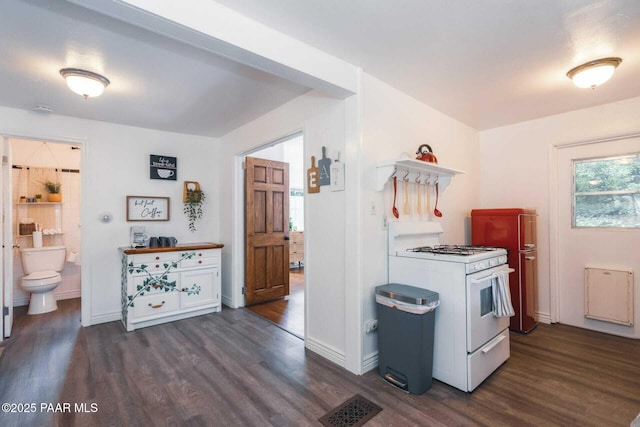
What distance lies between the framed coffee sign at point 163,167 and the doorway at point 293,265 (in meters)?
1.08

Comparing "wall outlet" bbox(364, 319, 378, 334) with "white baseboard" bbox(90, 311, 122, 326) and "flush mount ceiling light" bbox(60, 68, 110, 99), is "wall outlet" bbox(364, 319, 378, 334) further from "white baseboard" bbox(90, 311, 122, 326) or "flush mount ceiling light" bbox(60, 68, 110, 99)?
"white baseboard" bbox(90, 311, 122, 326)

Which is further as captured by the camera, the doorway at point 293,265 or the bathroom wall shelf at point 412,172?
the doorway at point 293,265

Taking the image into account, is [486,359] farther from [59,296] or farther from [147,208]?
[59,296]

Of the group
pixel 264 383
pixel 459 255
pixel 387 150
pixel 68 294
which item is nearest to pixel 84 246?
pixel 68 294

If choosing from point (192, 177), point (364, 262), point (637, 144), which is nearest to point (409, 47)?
point (364, 262)

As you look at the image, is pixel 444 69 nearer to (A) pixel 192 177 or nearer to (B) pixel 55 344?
(A) pixel 192 177

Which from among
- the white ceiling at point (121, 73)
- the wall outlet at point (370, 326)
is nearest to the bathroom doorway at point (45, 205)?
the white ceiling at point (121, 73)

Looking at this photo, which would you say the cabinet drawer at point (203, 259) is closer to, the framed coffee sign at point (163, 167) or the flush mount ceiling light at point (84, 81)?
the framed coffee sign at point (163, 167)

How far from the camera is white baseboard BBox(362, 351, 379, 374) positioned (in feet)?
7.93

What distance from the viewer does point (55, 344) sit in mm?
2965

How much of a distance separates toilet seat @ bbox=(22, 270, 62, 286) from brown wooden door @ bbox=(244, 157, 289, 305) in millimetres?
2434

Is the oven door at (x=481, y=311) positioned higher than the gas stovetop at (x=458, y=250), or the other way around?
the gas stovetop at (x=458, y=250)

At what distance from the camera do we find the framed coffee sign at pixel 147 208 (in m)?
3.84

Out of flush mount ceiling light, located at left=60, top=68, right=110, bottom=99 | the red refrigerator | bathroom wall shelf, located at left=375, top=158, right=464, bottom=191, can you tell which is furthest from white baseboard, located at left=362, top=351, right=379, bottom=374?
flush mount ceiling light, located at left=60, top=68, right=110, bottom=99
